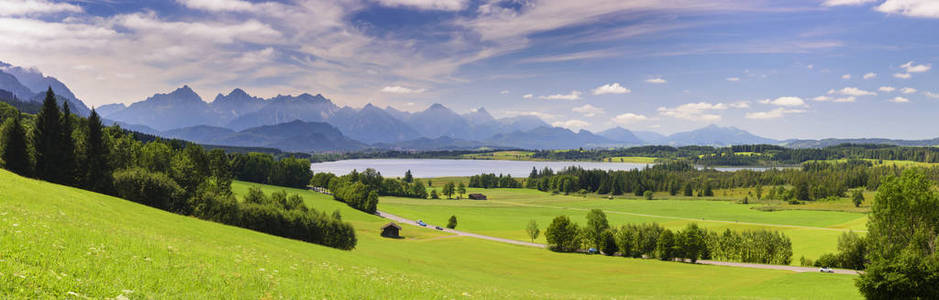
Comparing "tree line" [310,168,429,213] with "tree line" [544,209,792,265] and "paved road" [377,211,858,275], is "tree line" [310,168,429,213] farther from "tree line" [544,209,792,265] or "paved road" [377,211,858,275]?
"tree line" [544,209,792,265]

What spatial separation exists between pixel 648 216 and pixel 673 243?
6518 cm

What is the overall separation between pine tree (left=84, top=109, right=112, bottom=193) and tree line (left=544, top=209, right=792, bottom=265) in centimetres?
6913

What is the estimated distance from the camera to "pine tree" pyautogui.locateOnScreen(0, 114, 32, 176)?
2183 inches

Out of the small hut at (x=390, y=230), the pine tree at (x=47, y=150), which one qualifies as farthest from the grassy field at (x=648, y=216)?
the pine tree at (x=47, y=150)

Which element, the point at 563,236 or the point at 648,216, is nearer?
the point at 563,236

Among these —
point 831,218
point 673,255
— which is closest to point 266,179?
point 673,255

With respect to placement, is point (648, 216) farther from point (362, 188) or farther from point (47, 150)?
point (47, 150)

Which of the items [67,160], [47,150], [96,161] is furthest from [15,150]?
[96,161]

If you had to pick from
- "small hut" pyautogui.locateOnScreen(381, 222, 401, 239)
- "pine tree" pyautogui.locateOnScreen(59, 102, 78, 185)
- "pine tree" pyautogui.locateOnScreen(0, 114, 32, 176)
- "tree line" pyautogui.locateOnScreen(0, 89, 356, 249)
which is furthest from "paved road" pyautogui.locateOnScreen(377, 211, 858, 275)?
"pine tree" pyautogui.locateOnScreen(0, 114, 32, 176)

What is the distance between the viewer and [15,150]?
5600 cm

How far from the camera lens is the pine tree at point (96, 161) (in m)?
56.8

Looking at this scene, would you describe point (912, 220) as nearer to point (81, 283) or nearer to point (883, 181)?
point (883, 181)

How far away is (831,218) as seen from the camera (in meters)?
118

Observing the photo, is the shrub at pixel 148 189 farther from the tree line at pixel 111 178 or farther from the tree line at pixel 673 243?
the tree line at pixel 673 243
